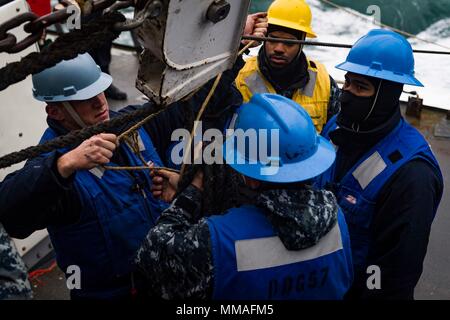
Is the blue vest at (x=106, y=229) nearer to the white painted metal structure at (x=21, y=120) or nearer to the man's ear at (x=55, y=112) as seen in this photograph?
the man's ear at (x=55, y=112)

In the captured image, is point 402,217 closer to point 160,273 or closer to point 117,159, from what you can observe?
point 160,273

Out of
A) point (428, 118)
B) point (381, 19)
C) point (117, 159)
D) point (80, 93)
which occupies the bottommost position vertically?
point (381, 19)

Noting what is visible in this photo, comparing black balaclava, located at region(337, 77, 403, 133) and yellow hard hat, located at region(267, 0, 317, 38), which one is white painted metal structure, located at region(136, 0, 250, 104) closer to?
black balaclava, located at region(337, 77, 403, 133)

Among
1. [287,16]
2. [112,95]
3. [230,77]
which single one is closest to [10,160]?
[230,77]

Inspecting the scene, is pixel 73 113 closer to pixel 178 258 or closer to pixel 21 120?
pixel 178 258

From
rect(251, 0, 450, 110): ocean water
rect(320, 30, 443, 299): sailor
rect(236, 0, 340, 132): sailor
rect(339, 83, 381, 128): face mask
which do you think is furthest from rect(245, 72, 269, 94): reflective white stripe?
rect(251, 0, 450, 110): ocean water

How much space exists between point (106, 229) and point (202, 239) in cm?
67

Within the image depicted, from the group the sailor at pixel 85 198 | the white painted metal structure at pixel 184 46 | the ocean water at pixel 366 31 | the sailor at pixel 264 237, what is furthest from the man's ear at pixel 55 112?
the ocean water at pixel 366 31

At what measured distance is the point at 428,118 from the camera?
5301mm

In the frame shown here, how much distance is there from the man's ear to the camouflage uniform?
0.88m

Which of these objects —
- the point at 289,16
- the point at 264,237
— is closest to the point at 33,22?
the point at 264,237

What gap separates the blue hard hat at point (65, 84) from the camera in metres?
2.24

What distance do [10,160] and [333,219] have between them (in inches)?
43.2

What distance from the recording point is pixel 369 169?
2344mm
